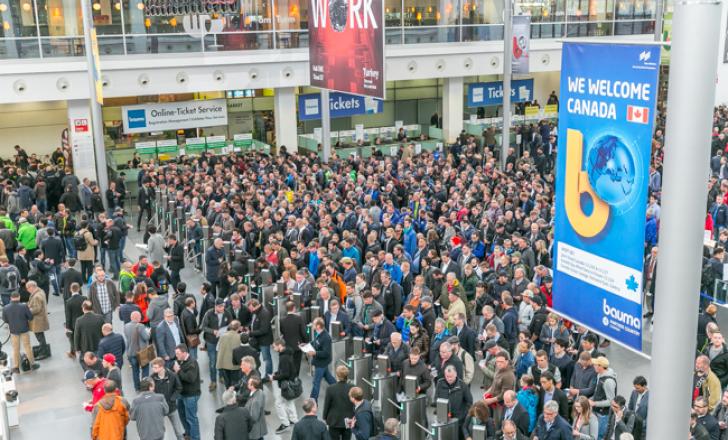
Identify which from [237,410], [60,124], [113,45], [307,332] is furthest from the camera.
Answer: [60,124]

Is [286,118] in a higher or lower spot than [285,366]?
higher

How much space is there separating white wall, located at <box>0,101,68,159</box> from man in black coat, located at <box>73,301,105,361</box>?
706 inches

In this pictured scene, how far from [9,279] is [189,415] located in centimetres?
538

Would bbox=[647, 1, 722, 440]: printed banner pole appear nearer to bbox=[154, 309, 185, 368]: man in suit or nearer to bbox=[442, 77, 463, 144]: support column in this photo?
bbox=[154, 309, 185, 368]: man in suit

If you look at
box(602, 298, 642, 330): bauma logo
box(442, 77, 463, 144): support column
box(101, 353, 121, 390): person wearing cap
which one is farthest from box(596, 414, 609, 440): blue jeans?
box(442, 77, 463, 144): support column

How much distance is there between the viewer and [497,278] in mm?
12438

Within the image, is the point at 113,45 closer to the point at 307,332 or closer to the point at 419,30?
the point at 419,30

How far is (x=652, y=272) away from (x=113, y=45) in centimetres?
1799

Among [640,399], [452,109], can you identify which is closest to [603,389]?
[640,399]

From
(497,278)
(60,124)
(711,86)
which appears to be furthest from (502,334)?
(60,124)

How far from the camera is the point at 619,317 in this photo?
14.3 feet

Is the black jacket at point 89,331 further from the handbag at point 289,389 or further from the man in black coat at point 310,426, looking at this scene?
the man in black coat at point 310,426

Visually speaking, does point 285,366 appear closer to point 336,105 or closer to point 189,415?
point 189,415

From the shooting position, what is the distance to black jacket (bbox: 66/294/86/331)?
12188mm
